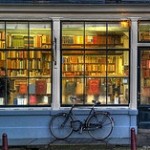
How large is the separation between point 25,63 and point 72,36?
4.90 ft

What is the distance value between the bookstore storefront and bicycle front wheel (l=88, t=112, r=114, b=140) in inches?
7.1

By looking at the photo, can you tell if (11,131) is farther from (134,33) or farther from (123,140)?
(134,33)

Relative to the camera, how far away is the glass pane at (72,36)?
566 inches

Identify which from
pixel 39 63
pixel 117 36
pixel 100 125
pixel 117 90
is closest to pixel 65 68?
pixel 39 63

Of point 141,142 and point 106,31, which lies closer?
point 141,142

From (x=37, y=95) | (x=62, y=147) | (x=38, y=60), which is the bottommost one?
(x=62, y=147)

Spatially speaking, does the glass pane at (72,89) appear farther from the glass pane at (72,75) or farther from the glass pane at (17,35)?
the glass pane at (17,35)

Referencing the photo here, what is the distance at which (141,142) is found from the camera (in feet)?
44.4

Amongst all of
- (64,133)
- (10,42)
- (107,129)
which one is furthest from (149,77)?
(10,42)

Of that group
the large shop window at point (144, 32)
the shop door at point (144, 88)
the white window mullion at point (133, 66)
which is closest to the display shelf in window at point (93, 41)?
the white window mullion at point (133, 66)

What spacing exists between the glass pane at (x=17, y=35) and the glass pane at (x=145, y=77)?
334 cm

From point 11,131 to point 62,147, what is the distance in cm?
167

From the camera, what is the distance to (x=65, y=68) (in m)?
14.4

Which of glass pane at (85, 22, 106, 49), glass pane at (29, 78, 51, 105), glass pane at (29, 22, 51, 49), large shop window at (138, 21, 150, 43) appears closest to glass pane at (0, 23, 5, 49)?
glass pane at (29, 22, 51, 49)
